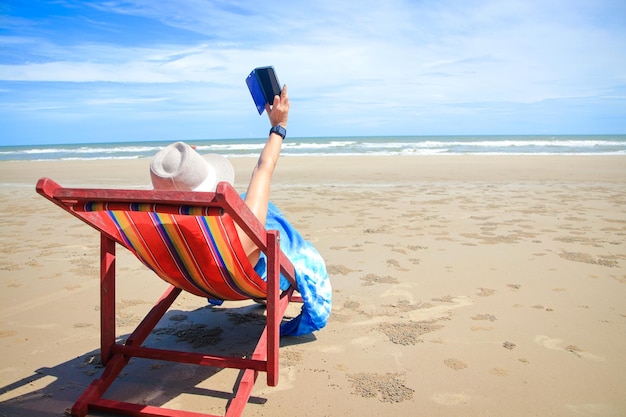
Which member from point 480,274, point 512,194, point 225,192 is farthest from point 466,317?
point 512,194

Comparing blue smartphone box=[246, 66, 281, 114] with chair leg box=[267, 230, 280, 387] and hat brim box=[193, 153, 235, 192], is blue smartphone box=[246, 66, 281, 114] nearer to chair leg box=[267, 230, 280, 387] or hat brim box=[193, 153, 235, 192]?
hat brim box=[193, 153, 235, 192]

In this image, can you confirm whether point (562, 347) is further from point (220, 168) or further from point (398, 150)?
point (398, 150)

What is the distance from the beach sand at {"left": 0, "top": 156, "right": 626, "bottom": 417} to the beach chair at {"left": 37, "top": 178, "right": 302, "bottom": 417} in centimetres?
22

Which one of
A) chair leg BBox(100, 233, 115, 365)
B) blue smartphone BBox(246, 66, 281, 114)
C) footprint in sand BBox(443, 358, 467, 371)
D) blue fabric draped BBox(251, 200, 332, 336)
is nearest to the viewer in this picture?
chair leg BBox(100, 233, 115, 365)

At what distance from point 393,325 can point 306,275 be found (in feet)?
2.67

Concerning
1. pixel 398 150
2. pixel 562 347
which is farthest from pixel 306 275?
pixel 398 150

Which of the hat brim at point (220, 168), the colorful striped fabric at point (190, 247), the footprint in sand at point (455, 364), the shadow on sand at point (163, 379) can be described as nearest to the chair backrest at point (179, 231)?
the colorful striped fabric at point (190, 247)

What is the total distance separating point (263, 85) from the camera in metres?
2.43

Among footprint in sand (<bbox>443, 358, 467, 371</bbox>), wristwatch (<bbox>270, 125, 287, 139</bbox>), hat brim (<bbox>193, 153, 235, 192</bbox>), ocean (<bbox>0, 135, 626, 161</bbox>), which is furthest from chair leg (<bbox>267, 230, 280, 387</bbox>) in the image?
ocean (<bbox>0, 135, 626, 161</bbox>)

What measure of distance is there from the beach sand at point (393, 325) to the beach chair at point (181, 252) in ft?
0.71

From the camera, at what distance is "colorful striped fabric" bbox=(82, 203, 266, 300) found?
1973 millimetres

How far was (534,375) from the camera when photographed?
8.16ft

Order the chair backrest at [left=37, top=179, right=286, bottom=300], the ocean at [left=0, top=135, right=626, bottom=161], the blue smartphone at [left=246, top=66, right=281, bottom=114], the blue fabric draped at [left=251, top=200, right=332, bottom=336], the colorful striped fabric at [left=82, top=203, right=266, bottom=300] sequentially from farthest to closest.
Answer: the ocean at [left=0, top=135, right=626, bottom=161] → the blue fabric draped at [left=251, top=200, right=332, bottom=336] → the blue smartphone at [left=246, top=66, right=281, bottom=114] → the colorful striped fabric at [left=82, top=203, right=266, bottom=300] → the chair backrest at [left=37, top=179, right=286, bottom=300]

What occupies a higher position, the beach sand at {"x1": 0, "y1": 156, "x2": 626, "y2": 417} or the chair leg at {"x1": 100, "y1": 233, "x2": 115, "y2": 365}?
the chair leg at {"x1": 100, "y1": 233, "x2": 115, "y2": 365}
